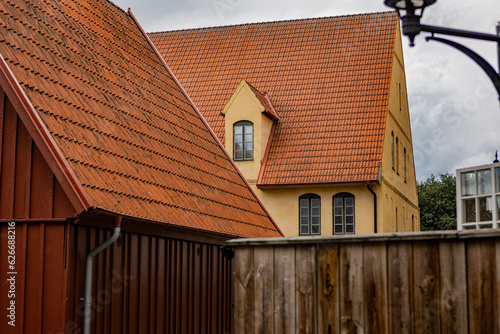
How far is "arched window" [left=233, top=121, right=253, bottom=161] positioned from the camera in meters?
30.2

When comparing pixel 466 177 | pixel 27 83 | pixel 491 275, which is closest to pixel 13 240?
pixel 27 83

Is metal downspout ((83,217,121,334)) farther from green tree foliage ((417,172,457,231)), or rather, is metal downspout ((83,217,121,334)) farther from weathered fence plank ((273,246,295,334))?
green tree foliage ((417,172,457,231))

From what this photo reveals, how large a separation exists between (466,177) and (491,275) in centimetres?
1099

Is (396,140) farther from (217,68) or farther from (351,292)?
(351,292)

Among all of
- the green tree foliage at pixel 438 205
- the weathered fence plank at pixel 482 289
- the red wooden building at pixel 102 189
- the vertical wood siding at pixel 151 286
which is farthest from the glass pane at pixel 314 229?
the green tree foliage at pixel 438 205

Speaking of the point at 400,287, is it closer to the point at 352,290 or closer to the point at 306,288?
the point at 352,290

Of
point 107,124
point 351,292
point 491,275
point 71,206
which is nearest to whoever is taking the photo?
point 491,275

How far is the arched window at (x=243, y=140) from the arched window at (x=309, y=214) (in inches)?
101

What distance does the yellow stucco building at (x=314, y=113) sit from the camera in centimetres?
2919

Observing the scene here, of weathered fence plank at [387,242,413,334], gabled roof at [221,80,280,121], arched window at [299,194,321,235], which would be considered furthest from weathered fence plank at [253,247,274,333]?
gabled roof at [221,80,280,121]

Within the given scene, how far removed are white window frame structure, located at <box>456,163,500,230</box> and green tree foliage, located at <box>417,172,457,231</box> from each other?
3632 cm

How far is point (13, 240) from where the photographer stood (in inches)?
398

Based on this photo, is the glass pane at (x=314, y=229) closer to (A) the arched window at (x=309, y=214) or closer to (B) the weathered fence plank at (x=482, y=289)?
(A) the arched window at (x=309, y=214)

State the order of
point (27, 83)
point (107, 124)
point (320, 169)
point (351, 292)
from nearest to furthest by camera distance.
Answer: point (351, 292)
point (27, 83)
point (107, 124)
point (320, 169)
